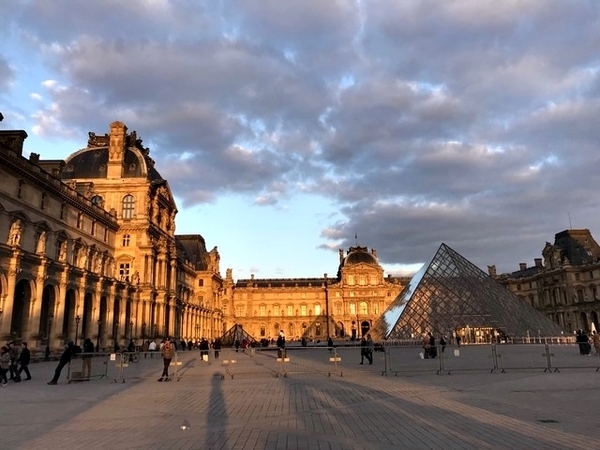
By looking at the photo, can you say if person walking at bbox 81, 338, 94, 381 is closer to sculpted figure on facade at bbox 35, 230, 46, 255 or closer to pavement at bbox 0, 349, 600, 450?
pavement at bbox 0, 349, 600, 450

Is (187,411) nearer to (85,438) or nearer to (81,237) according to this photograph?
(85,438)

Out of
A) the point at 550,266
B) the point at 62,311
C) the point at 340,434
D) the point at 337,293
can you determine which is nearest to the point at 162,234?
the point at 62,311

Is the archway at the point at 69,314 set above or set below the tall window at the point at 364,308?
below

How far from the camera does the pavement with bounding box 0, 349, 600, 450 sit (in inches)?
271

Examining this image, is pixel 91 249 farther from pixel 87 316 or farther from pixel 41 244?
pixel 41 244

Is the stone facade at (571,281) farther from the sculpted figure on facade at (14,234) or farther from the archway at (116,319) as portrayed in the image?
the sculpted figure on facade at (14,234)

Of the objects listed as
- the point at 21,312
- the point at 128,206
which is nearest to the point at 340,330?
the point at 128,206

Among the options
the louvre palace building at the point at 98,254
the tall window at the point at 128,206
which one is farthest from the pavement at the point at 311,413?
the tall window at the point at 128,206

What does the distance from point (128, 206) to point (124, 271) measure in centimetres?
676

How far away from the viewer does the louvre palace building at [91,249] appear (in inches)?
1112

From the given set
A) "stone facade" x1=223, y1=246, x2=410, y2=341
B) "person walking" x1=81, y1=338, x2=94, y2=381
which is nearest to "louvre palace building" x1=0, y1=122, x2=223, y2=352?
"person walking" x1=81, y1=338, x2=94, y2=381

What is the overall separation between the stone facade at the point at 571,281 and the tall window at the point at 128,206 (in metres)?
66.5

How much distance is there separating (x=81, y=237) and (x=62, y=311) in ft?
24.9

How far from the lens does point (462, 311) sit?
37.7 metres
